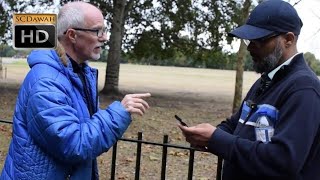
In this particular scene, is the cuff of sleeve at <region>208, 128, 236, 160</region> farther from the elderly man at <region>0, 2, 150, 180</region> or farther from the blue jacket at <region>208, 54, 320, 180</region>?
the elderly man at <region>0, 2, 150, 180</region>

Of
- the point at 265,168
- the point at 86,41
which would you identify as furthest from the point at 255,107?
the point at 86,41

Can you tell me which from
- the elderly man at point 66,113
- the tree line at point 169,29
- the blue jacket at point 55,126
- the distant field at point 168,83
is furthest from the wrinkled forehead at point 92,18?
the tree line at point 169,29

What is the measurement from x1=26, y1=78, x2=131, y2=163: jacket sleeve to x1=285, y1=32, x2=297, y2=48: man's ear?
824 millimetres

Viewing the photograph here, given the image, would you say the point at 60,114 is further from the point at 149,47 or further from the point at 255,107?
the point at 149,47

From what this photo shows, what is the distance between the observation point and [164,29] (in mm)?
19203

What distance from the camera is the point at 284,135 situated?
176 cm

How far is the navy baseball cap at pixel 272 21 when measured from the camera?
197cm

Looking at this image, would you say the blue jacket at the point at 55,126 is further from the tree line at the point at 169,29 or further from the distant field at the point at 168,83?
the tree line at the point at 169,29

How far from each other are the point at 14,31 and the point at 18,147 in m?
0.76

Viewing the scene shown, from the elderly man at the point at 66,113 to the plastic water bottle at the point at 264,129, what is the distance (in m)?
0.53

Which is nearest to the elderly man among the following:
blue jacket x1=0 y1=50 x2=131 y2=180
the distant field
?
blue jacket x1=0 y1=50 x2=131 y2=180

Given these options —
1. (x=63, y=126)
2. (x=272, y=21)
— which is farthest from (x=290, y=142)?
(x=63, y=126)

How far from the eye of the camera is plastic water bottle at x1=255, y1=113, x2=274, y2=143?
1866mm

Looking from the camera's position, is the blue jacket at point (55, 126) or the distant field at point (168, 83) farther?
the distant field at point (168, 83)
